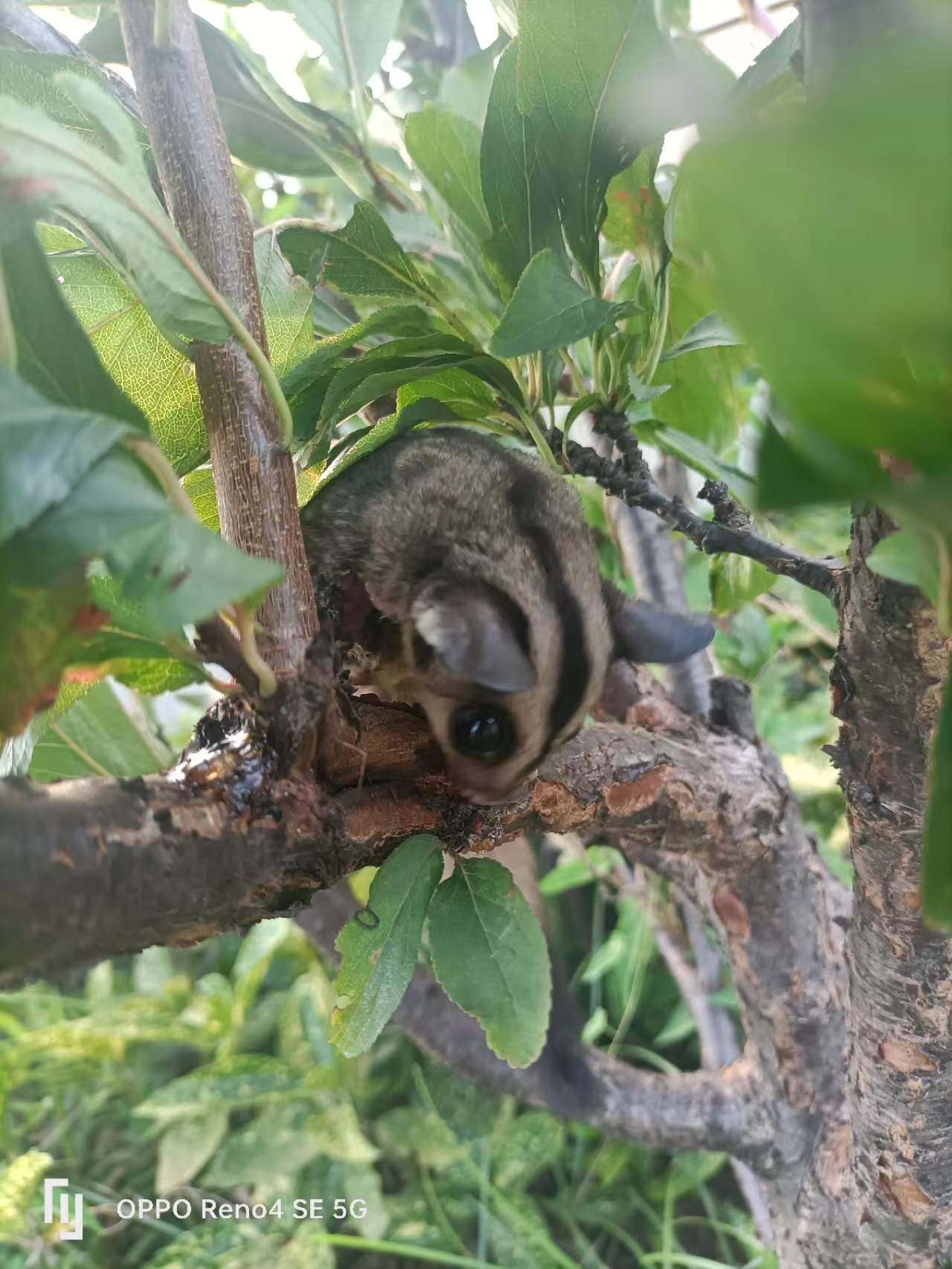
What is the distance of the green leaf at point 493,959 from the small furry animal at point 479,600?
0.33 feet

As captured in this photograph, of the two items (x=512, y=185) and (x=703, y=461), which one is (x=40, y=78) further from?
(x=703, y=461)

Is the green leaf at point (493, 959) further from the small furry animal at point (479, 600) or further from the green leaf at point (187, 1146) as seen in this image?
the green leaf at point (187, 1146)

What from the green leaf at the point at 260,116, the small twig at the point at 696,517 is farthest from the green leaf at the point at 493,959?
the green leaf at the point at 260,116

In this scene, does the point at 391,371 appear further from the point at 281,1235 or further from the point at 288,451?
the point at 281,1235

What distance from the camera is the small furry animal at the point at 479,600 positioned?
0.92 meters

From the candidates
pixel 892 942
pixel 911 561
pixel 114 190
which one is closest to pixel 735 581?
pixel 892 942

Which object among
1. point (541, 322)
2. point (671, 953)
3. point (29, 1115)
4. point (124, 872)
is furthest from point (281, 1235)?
point (541, 322)

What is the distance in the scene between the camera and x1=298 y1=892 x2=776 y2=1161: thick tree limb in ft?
5.07

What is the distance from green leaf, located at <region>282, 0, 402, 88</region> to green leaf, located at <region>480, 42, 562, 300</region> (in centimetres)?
44

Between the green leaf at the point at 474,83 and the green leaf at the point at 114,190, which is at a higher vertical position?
the green leaf at the point at 474,83

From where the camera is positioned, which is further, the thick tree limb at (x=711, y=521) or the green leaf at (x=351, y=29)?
the green leaf at (x=351, y=29)

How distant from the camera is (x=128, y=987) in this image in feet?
10.2

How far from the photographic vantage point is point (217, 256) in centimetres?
81

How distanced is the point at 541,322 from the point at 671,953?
176 cm
